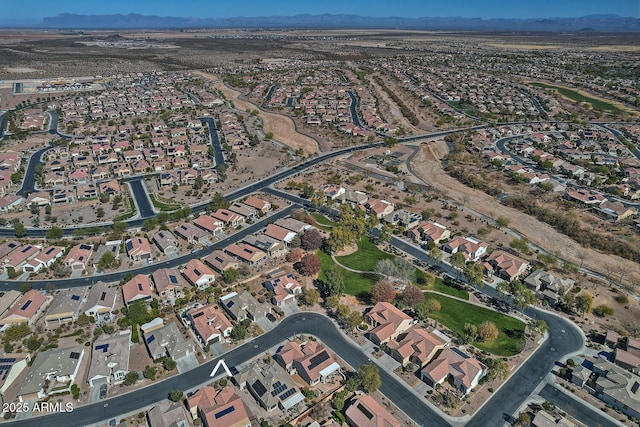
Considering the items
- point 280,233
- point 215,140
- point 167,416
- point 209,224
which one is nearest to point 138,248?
point 209,224

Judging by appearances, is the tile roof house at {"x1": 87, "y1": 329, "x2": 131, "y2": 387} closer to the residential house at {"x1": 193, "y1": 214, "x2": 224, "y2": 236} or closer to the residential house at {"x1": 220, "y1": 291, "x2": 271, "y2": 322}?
the residential house at {"x1": 220, "y1": 291, "x2": 271, "y2": 322}

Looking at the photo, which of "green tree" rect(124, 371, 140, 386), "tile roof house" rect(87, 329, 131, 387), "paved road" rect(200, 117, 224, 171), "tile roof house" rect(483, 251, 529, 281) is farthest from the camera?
"paved road" rect(200, 117, 224, 171)

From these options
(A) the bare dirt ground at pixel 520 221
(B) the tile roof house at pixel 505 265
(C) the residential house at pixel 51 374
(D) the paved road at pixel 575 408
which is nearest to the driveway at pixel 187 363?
(C) the residential house at pixel 51 374

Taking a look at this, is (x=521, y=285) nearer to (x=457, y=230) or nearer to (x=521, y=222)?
(x=457, y=230)

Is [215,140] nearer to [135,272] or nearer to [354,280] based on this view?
[135,272]

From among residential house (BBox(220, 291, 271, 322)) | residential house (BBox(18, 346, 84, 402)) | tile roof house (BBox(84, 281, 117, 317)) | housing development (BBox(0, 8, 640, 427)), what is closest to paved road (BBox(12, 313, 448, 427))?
housing development (BBox(0, 8, 640, 427))

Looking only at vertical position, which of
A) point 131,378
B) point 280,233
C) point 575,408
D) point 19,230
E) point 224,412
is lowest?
point 575,408

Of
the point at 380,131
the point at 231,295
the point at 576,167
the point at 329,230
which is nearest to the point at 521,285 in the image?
the point at 329,230
